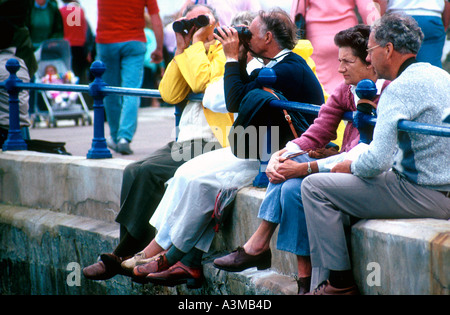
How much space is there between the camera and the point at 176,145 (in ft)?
17.3

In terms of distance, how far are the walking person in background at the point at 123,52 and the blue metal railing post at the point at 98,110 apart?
1605mm

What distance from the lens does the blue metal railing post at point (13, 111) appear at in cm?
700

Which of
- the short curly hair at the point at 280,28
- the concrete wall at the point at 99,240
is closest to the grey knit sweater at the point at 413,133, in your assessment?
the concrete wall at the point at 99,240

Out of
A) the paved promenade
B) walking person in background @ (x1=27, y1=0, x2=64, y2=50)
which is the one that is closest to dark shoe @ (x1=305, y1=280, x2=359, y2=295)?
the paved promenade

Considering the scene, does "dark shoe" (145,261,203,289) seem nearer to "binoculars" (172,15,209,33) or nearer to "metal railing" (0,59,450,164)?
"metal railing" (0,59,450,164)

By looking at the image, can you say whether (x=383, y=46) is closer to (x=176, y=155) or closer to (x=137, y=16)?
(x=176, y=155)

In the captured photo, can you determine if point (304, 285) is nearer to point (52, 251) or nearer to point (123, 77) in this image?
point (52, 251)

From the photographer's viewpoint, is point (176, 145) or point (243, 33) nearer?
point (243, 33)

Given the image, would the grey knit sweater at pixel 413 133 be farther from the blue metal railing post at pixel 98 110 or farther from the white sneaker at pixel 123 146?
the white sneaker at pixel 123 146

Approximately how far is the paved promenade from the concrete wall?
1.20 metres

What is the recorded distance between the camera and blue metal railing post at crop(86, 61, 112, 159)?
6.06m

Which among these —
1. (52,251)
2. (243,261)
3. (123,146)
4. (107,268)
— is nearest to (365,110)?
(243,261)

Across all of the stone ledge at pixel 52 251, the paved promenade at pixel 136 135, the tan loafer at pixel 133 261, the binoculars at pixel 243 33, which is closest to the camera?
the binoculars at pixel 243 33

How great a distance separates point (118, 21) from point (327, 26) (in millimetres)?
2568
